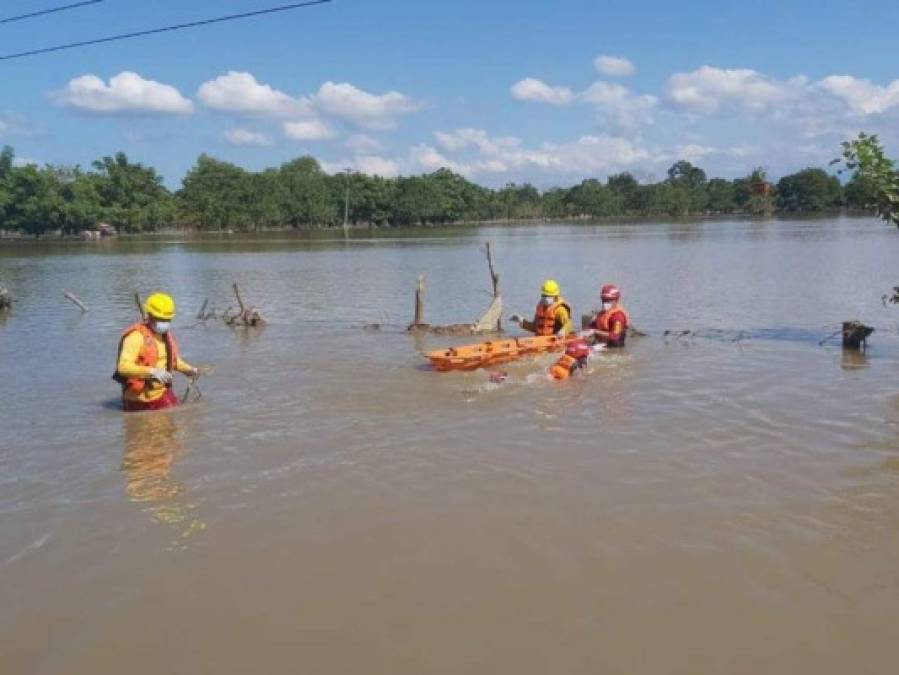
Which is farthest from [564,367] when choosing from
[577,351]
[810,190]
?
[810,190]

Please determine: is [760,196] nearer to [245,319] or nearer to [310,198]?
[310,198]

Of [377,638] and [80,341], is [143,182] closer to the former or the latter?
[80,341]

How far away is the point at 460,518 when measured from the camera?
24.4 ft

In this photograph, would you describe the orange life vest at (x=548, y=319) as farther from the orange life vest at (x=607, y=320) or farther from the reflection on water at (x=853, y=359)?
the reflection on water at (x=853, y=359)

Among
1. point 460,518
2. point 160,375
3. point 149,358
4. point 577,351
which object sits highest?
point 149,358

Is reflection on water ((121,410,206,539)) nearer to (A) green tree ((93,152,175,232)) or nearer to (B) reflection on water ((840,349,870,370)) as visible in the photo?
(B) reflection on water ((840,349,870,370))

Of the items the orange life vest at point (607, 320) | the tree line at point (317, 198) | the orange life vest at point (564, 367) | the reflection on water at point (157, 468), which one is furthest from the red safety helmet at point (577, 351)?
the tree line at point (317, 198)

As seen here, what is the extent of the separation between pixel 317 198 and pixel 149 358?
111001 mm

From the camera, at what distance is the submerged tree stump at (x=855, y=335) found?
1673 cm

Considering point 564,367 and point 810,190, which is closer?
point 564,367

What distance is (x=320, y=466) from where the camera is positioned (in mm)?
9109

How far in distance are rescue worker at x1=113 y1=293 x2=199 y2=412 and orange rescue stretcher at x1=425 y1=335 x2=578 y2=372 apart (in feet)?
15.3

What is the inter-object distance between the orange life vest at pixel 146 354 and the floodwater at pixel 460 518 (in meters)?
0.56

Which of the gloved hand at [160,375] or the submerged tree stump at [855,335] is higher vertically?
the gloved hand at [160,375]
